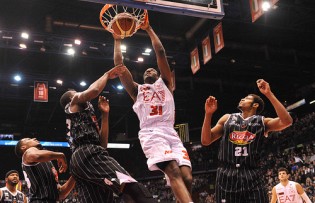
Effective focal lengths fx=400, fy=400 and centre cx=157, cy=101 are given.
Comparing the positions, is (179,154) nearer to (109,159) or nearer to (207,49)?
(109,159)

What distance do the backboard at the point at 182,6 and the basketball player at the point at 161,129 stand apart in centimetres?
144

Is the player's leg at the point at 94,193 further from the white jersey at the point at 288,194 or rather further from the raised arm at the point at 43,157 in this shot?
the white jersey at the point at 288,194

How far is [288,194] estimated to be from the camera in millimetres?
8844

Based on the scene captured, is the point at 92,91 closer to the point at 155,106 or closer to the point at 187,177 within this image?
the point at 155,106

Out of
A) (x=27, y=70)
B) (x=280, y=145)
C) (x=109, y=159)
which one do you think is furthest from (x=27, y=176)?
(x=280, y=145)

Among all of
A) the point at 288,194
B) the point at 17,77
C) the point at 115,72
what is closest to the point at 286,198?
the point at 288,194

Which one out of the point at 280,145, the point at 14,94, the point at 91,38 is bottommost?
the point at 280,145

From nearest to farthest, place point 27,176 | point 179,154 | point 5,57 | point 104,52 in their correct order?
point 179,154
point 27,176
point 104,52
point 5,57

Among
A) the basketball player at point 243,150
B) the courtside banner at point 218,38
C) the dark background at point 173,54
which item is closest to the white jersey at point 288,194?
the basketball player at point 243,150

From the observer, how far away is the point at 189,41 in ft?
61.5

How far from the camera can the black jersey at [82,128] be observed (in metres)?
4.36

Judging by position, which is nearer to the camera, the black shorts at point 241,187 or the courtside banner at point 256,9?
the black shorts at point 241,187

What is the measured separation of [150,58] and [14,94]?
7865 mm

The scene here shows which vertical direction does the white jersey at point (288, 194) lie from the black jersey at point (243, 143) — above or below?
below
